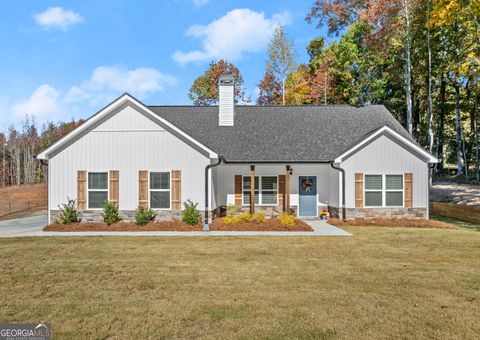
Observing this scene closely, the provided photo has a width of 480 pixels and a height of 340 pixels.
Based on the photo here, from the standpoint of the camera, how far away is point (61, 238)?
11297mm

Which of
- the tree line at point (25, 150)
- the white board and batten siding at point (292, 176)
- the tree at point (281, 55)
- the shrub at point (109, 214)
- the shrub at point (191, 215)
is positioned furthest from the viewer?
the tree line at point (25, 150)

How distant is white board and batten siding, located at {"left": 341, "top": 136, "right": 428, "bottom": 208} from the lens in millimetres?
14852

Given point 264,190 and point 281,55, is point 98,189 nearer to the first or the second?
point 264,190

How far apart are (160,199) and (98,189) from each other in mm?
2798

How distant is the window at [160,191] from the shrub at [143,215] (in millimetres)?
360

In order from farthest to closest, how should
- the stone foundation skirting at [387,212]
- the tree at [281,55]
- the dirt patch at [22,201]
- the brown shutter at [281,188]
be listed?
the tree at [281,55] → the dirt patch at [22,201] → the brown shutter at [281,188] → the stone foundation skirting at [387,212]

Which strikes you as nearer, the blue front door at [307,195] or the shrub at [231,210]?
the shrub at [231,210]

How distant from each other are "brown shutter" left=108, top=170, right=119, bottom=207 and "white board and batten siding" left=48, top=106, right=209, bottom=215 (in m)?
0.18

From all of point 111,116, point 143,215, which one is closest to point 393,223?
point 143,215

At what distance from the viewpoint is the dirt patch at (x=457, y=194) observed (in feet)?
69.4

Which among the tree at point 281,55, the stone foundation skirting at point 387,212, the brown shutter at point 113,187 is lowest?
the stone foundation skirting at point 387,212

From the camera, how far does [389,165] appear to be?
14.9 metres

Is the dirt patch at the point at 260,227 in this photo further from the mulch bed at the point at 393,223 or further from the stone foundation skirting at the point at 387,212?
the stone foundation skirting at the point at 387,212

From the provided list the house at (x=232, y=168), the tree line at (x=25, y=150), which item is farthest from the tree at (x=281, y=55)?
the tree line at (x=25, y=150)
